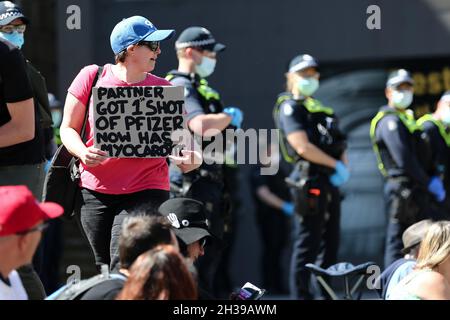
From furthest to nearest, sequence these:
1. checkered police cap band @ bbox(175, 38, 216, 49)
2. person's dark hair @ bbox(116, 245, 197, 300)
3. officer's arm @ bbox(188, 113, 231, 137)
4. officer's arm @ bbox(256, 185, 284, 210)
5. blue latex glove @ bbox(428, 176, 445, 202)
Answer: officer's arm @ bbox(256, 185, 284, 210), blue latex glove @ bbox(428, 176, 445, 202), checkered police cap band @ bbox(175, 38, 216, 49), officer's arm @ bbox(188, 113, 231, 137), person's dark hair @ bbox(116, 245, 197, 300)

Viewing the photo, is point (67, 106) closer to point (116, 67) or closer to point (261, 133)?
point (116, 67)

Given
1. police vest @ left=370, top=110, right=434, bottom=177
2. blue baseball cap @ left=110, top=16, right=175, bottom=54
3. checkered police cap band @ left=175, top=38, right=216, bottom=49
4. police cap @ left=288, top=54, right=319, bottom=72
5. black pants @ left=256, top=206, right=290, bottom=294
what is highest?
blue baseball cap @ left=110, top=16, right=175, bottom=54

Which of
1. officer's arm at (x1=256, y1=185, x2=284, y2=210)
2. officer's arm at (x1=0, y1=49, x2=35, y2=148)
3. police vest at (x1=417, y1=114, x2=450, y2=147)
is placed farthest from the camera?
officer's arm at (x1=256, y1=185, x2=284, y2=210)

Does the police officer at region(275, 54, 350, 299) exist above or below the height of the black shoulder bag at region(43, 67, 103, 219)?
below

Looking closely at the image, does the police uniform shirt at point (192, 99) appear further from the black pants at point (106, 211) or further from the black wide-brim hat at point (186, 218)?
the black wide-brim hat at point (186, 218)

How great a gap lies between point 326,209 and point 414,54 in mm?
3116

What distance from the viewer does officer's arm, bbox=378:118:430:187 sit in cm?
879

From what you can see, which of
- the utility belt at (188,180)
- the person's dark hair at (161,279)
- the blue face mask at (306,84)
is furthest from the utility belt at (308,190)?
the person's dark hair at (161,279)

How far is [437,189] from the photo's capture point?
29.6 ft

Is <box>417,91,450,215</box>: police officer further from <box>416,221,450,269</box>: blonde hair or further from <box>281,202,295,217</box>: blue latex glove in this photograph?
<box>416,221,450,269</box>: blonde hair

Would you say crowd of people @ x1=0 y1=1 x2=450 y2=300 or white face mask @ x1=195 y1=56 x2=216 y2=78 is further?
white face mask @ x1=195 y1=56 x2=216 y2=78

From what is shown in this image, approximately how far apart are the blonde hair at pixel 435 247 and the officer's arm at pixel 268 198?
565cm

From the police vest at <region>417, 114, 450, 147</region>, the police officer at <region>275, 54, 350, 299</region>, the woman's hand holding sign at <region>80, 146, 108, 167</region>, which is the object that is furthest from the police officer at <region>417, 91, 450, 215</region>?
the woman's hand holding sign at <region>80, 146, 108, 167</region>
